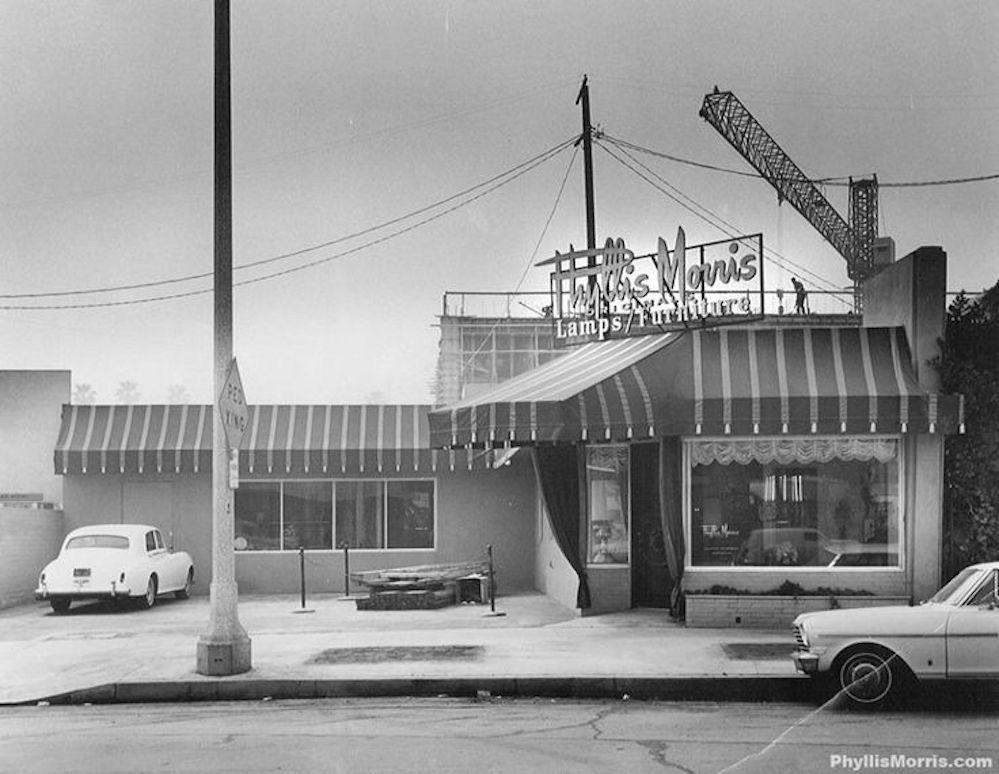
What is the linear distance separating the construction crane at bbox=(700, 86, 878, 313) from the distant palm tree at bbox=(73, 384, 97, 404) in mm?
50334

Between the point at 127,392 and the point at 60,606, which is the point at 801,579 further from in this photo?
the point at 127,392

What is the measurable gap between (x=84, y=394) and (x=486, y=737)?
2931 inches

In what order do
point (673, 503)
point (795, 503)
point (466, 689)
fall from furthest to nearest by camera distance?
point (673, 503) → point (795, 503) → point (466, 689)

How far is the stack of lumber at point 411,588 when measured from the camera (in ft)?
65.6

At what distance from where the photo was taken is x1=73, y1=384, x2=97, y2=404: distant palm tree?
70.9m

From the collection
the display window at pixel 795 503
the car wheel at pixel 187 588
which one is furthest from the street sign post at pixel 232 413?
the car wheel at pixel 187 588

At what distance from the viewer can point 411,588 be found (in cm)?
A: 2053

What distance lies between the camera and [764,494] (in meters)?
16.3

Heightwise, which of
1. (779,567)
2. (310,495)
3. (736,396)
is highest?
(736,396)

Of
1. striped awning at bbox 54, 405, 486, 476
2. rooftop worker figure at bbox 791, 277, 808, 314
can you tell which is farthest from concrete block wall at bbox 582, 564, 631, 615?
rooftop worker figure at bbox 791, 277, 808, 314

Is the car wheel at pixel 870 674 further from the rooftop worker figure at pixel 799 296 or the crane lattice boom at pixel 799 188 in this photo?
the rooftop worker figure at pixel 799 296

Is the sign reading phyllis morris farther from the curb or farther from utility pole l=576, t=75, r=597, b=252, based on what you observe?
the curb

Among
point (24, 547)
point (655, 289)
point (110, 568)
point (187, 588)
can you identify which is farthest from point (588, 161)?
point (24, 547)

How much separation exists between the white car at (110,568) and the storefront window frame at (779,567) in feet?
33.8
